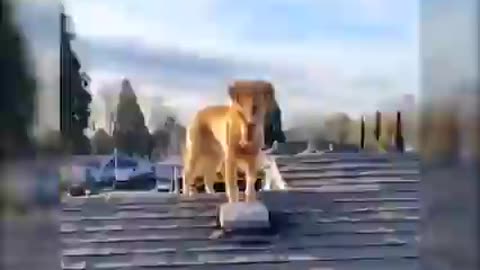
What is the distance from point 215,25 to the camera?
3.99 feet

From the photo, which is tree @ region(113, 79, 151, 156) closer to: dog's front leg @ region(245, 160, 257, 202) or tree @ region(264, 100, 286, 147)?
tree @ region(264, 100, 286, 147)

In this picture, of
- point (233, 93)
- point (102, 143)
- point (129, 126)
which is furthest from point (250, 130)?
point (102, 143)

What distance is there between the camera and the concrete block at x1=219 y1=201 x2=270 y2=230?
7.01ft

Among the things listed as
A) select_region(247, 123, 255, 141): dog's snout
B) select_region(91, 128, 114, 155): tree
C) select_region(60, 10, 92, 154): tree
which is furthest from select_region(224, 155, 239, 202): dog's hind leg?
select_region(60, 10, 92, 154): tree

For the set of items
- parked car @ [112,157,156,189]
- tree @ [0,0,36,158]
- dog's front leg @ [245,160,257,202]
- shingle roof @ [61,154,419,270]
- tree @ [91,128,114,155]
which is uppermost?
tree @ [0,0,36,158]

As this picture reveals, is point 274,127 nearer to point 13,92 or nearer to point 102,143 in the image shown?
point 102,143

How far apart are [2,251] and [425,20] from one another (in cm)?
36

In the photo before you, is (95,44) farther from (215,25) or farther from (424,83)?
(424,83)

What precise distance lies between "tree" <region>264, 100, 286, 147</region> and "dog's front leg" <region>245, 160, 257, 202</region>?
0.46 feet

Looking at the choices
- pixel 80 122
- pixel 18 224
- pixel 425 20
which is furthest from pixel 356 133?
pixel 18 224

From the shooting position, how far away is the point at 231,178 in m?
2.16

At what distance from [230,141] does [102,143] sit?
937mm

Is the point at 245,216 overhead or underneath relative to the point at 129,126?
underneath

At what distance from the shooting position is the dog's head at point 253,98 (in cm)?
167
